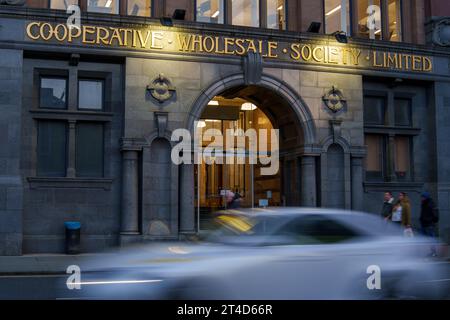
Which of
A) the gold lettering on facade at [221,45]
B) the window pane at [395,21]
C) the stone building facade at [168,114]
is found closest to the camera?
the stone building facade at [168,114]

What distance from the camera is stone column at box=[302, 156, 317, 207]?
747 inches

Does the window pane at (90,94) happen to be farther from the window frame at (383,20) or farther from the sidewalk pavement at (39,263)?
the window frame at (383,20)

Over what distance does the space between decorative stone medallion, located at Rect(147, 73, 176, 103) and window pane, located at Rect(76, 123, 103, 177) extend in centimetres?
195

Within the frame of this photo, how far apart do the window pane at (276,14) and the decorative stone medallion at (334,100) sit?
2.82 m

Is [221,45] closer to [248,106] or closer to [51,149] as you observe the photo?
[248,106]

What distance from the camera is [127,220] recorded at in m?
17.1

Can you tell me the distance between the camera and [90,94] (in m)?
17.8

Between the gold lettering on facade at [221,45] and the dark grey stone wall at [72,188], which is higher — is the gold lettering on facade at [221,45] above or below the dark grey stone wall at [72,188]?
above

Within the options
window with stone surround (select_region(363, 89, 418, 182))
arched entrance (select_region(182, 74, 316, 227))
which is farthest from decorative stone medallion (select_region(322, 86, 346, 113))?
window with stone surround (select_region(363, 89, 418, 182))

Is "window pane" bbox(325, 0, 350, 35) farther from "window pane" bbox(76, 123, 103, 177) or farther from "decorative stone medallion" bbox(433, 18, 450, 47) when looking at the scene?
"window pane" bbox(76, 123, 103, 177)

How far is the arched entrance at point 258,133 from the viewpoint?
19.0 metres

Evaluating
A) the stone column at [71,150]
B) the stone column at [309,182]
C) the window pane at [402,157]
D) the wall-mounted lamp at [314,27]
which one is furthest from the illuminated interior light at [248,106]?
the stone column at [71,150]

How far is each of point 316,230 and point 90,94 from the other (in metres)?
11.6

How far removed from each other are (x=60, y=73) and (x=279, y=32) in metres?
7.13
